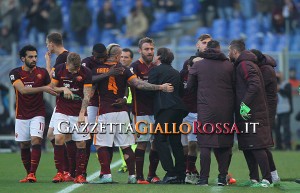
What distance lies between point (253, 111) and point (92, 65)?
2.65m

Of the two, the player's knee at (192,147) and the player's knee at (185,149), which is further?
the player's knee at (185,149)

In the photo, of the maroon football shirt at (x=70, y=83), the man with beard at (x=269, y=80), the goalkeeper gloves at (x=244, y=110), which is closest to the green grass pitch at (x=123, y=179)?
the man with beard at (x=269, y=80)

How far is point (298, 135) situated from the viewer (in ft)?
81.7

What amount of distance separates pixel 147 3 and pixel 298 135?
7843mm

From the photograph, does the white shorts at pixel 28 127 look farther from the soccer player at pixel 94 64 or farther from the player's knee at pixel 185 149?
the player's knee at pixel 185 149

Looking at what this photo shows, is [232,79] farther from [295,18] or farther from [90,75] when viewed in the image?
[295,18]

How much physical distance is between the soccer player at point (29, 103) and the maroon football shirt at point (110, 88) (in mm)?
947

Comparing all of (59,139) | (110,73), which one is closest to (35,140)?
(59,139)

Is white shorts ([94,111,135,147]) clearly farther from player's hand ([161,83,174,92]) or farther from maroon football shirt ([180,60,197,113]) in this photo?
maroon football shirt ([180,60,197,113])

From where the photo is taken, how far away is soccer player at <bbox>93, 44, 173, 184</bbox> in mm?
13812

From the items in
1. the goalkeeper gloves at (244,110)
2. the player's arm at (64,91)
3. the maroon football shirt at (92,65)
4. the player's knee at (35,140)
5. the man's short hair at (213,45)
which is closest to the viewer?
the goalkeeper gloves at (244,110)

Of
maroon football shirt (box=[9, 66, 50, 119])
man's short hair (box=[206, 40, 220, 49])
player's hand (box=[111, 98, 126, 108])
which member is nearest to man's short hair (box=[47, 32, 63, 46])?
maroon football shirt (box=[9, 66, 50, 119])

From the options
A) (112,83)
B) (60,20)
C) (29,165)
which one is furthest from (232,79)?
(60,20)

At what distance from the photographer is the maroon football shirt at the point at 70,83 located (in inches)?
551
